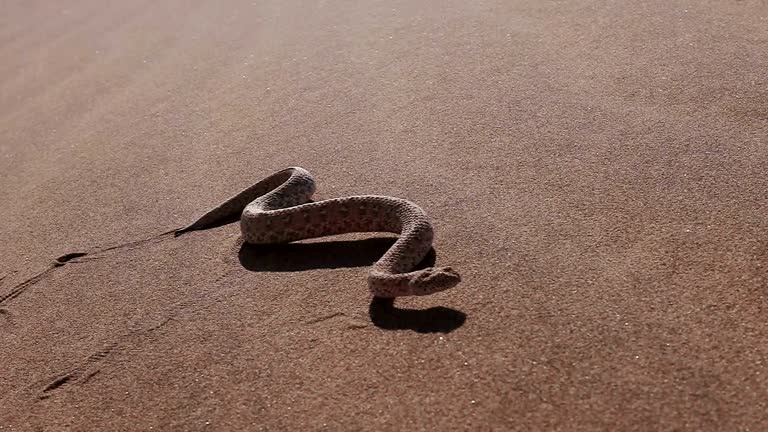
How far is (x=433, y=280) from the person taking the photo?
156 inches

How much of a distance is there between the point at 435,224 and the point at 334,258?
52cm

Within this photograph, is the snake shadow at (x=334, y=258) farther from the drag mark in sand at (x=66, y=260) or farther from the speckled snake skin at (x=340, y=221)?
the drag mark in sand at (x=66, y=260)

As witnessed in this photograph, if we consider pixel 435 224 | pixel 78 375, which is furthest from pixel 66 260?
pixel 435 224

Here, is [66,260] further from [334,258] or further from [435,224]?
[435,224]

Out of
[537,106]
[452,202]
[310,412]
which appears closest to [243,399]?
[310,412]

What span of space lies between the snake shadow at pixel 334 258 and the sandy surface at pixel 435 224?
2cm

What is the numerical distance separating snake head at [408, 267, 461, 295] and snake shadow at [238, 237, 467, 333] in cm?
8

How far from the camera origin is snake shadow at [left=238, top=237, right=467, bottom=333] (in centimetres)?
402

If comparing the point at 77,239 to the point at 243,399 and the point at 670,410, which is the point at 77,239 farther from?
the point at 670,410

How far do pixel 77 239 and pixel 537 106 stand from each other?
2.80 m

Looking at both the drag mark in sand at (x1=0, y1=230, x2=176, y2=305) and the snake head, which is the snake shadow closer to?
the snake head

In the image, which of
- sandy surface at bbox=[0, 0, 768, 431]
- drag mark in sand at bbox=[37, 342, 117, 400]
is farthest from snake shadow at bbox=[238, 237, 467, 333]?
drag mark in sand at bbox=[37, 342, 117, 400]

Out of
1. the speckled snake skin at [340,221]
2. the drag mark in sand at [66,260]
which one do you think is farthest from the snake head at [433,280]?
the drag mark in sand at [66,260]

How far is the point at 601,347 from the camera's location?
345cm
